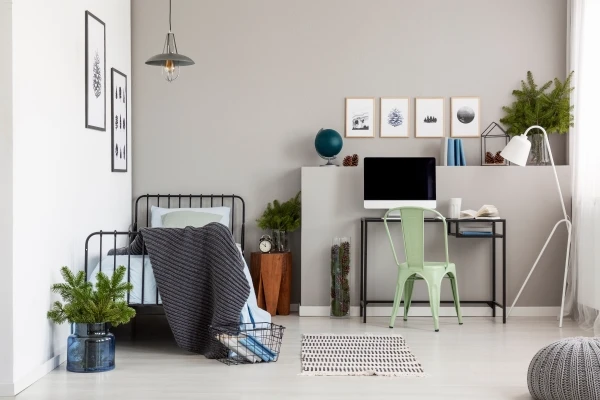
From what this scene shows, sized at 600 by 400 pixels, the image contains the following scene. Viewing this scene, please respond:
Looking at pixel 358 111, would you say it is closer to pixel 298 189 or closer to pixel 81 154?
pixel 298 189

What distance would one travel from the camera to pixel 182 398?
373 cm

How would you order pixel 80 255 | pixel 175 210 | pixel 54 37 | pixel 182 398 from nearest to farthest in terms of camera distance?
pixel 182 398 → pixel 54 37 → pixel 80 255 → pixel 175 210

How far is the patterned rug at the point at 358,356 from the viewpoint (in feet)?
14.0

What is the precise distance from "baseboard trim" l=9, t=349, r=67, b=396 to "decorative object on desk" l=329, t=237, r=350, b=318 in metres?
2.33

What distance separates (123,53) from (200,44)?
2.28ft

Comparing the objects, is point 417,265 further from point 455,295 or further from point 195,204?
point 195,204

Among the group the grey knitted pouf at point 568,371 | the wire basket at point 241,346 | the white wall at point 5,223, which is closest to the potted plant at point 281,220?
the wire basket at point 241,346

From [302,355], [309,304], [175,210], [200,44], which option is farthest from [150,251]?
[200,44]

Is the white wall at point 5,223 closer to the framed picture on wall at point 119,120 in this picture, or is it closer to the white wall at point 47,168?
the white wall at point 47,168

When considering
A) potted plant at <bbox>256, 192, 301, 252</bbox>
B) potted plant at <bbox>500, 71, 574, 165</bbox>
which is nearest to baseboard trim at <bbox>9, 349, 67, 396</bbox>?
potted plant at <bbox>256, 192, 301, 252</bbox>

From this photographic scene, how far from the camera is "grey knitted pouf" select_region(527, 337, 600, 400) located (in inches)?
135

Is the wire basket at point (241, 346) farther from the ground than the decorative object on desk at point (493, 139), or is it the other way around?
the decorative object on desk at point (493, 139)

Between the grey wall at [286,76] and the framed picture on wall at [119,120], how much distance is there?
0.32m

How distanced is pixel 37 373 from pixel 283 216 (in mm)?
2795
